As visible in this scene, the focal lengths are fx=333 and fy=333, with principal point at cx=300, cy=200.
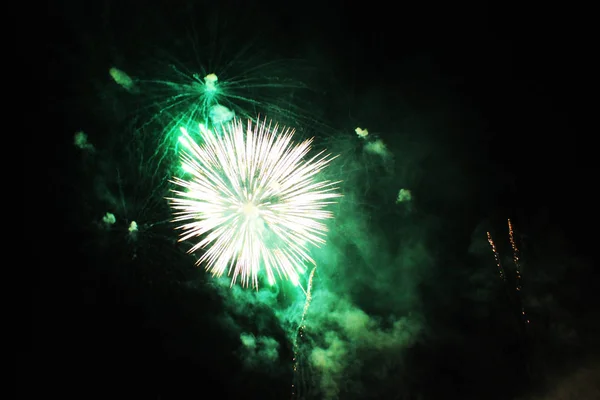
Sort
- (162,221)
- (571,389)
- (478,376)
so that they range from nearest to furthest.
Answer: (162,221), (571,389), (478,376)

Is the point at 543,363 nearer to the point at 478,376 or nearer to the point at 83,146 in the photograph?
the point at 478,376

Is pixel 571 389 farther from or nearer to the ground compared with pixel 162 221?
nearer to the ground

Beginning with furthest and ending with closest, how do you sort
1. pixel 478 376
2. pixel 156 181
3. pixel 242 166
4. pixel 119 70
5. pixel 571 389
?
pixel 478 376 → pixel 571 389 → pixel 156 181 → pixel 119 70 → pixel 242 166

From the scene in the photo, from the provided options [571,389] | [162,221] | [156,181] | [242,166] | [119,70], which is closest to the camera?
Result: [242,166]

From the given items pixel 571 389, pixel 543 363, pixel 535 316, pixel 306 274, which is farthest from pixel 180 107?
pixel 571 389

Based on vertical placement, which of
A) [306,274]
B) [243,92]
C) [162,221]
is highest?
[243,92]

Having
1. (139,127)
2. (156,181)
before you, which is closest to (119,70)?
(139,127)

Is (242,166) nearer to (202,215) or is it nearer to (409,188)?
(202,215)

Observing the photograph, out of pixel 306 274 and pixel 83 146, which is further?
pixel 306 274

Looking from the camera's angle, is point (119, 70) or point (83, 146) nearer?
point (119, 70)
